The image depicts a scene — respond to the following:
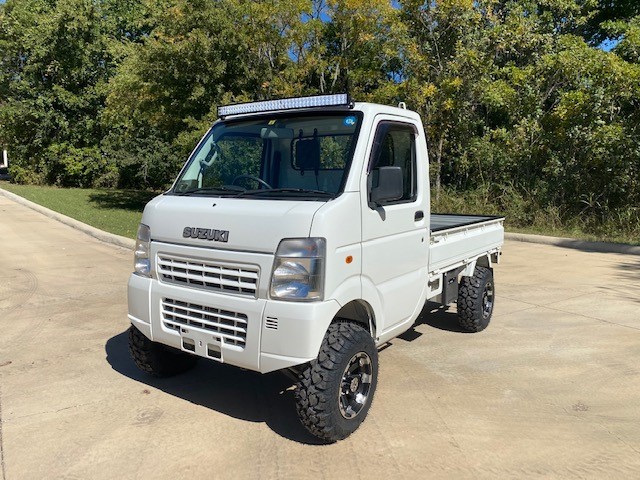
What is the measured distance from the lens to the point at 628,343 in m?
5.57

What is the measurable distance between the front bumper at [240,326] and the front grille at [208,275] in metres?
0.05

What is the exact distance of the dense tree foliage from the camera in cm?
1374

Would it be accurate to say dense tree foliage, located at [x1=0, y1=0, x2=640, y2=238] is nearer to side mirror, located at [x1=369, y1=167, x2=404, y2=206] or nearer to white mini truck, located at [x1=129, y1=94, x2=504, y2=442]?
white mini truck, located at [x1=129, y1=94, x2=504, y2=442]

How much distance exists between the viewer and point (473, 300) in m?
5.77

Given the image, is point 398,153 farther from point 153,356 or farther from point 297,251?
point 153,356

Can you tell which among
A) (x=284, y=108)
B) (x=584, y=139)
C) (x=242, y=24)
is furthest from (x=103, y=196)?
(x=284, y=108)

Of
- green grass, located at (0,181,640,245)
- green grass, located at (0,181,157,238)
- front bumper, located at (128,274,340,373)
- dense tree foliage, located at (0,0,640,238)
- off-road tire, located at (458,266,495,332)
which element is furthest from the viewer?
green grass, located at (0,181,157,238)

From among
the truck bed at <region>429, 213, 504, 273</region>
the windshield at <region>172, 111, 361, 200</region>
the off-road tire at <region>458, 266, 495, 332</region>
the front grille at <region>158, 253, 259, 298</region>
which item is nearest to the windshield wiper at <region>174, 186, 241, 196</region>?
the windshield at <region>172, 111, 361, 200</region>

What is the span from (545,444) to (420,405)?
3.05 ft

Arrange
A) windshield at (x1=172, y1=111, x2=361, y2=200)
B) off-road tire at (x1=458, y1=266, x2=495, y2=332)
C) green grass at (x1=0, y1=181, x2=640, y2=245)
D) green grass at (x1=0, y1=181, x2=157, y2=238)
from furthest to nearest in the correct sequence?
1. green grass at (x1=0, y1=181, x2=157, y2=238)
2. green grass at (x1=0, y1=181, x2=640, y2=245)
3. off-road tire at (x1=458, y1=266, x2=495, y2=332)
4. windshield at (x1=172, y1=111, x2=361, y2=200)

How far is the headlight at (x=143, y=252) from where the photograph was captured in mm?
3975

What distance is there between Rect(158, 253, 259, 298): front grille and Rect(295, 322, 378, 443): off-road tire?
595 millimetres

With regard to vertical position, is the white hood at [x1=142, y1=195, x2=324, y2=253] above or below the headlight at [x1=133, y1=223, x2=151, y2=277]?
above

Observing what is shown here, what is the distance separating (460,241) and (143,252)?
3121 millimetres
